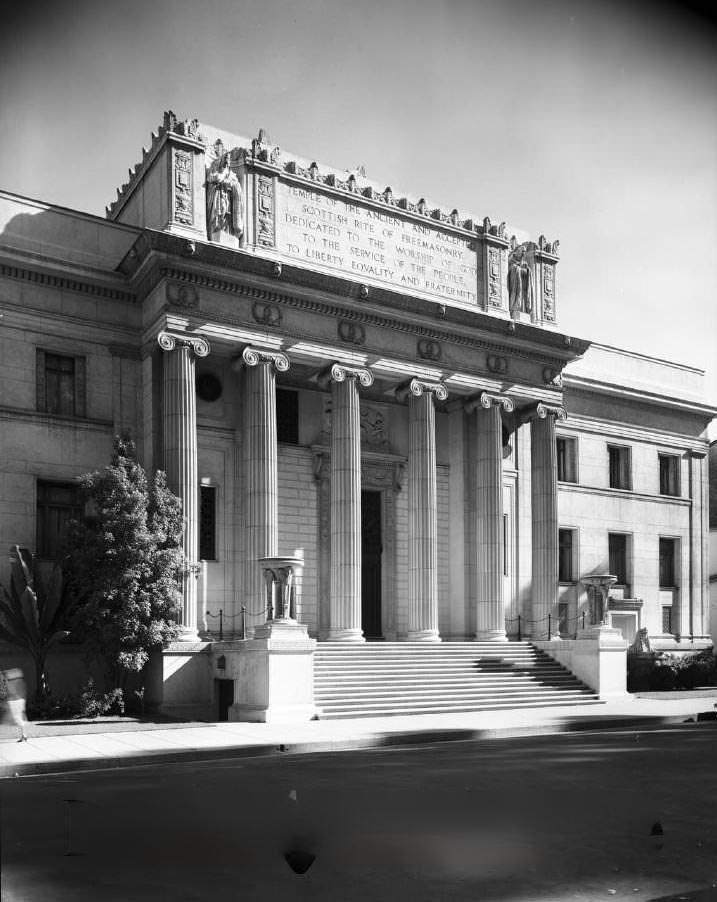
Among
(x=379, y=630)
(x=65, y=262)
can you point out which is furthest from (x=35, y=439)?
(x=379, y=630)

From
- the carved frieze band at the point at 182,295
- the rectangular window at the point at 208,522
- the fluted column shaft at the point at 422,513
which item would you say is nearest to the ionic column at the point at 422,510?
the fluted column shaft at the point at 422,513

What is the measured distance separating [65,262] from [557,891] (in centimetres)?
2279

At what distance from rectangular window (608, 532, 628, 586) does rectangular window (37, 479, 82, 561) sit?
21744mm

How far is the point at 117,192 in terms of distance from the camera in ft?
103

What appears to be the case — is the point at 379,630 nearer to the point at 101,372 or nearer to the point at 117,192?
the point at 101,372

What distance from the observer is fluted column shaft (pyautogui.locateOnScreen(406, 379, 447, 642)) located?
29.9m

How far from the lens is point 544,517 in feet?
109

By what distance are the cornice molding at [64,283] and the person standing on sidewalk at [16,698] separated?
10.3 m

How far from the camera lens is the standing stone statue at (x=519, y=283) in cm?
3384

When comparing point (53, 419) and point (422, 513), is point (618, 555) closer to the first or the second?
point (422, 513)

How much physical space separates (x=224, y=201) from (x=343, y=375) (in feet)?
19.3

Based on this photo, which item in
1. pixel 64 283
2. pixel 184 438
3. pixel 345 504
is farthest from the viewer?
pixel 345 504

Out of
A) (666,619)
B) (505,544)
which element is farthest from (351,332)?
(666,619)

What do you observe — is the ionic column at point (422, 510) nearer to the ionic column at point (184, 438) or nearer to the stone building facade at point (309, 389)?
the stone building facade at point (309, 389)
